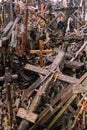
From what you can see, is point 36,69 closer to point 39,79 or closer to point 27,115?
point 39,79

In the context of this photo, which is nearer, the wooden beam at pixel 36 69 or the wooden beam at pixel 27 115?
the wooden beam at pixel 27 115

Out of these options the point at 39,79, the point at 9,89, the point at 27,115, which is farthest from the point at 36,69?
the point at 9,89

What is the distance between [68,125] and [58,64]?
1768mm

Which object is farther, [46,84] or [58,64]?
[58,64]

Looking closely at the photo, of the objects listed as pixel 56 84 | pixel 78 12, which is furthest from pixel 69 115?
pixel 78 12

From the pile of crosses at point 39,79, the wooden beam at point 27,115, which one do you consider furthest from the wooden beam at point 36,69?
the wooden beam at point 27,115

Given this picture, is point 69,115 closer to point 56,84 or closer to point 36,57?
point 56,84

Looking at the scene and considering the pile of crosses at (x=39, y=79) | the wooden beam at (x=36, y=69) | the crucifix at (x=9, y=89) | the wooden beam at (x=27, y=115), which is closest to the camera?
the crucifix at (x=9, y=89)

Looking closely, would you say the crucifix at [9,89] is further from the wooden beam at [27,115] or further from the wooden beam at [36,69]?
the wooden beam at [36,69]

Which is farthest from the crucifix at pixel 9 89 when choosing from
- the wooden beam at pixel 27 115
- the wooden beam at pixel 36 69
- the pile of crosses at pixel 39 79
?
the wooden beam at pixel 36 69

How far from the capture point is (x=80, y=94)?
21.4 ft

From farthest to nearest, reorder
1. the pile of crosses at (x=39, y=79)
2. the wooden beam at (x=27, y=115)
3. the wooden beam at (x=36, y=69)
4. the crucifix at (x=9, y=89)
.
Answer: the wooden beam at (x=36, y=69) → the pile of crosses at (x=39, y=79) → the wooden beam at (x=27, y=115) → the crucifix at (x=9, y=89)

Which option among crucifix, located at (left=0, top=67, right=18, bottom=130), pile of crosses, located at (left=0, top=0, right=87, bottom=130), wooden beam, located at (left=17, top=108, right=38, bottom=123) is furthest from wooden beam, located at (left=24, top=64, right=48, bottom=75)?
crucifix, located at (left=0, top=67, right=18, bottom=130)

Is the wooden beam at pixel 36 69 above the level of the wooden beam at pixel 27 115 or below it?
above
